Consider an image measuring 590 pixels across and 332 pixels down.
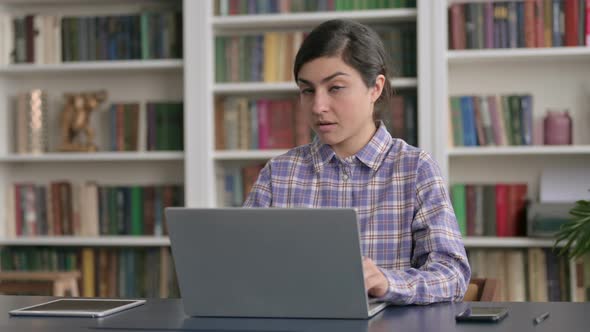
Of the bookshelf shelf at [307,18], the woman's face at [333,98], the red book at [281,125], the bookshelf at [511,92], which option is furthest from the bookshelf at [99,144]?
the woman's face at [333,98]

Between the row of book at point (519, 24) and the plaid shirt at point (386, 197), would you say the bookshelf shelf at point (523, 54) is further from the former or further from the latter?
the plaid shirt at point (386, 197)

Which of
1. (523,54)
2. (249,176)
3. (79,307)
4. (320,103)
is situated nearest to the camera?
(79,307)

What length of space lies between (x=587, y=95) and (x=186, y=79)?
166 centimetres

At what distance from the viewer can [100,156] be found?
3764 millimetres

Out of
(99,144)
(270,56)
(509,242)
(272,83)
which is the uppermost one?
(270,56)

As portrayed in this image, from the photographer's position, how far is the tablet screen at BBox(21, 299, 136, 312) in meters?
1.55

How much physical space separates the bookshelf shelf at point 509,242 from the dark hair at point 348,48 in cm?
170

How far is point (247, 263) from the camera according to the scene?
1369 millimetres

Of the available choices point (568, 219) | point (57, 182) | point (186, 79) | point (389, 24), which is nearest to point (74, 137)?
point (57, 182)

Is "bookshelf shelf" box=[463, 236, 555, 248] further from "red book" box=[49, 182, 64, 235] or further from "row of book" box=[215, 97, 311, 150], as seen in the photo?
"red book" box=[49, 182, 64, 235]

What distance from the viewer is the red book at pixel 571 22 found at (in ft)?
11.3

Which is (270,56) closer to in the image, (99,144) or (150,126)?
(150,126)

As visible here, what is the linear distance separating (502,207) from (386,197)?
1.81m

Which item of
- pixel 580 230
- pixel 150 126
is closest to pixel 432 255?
pixel 580 230
